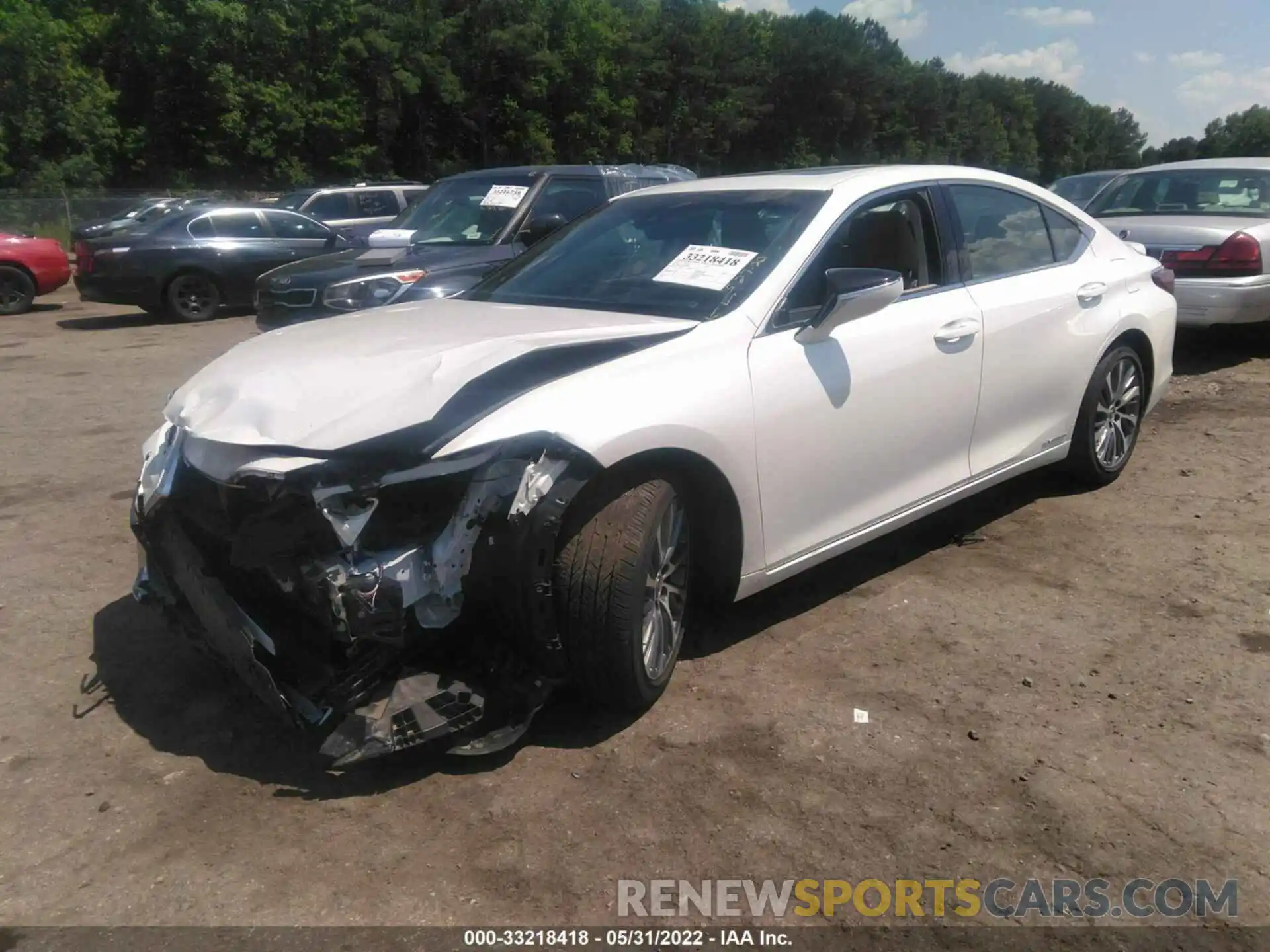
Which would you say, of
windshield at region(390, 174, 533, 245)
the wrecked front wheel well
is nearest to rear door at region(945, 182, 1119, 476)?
the wrecked front wheel well

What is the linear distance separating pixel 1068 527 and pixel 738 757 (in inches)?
104

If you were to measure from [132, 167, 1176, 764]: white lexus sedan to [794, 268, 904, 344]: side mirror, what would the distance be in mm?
12

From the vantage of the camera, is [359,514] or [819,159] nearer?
[359,514]

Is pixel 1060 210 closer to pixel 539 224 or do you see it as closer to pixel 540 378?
pixel 540 378

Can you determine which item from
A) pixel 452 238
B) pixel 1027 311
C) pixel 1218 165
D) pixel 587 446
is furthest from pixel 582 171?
pixel 587 446

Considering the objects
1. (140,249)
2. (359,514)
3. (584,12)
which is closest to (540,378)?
(359,514)

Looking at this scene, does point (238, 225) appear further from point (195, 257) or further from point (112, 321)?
point (112, 321)

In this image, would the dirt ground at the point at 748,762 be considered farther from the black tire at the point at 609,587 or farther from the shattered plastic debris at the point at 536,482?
the shattered plastic debris at the point at 536,482

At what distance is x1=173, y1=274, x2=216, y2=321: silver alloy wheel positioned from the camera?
551 inches

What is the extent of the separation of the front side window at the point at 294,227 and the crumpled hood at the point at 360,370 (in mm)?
11391

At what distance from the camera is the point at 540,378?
3303 mm

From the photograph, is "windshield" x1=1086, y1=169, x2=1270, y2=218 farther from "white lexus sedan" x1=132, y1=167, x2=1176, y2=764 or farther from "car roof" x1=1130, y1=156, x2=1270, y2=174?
"white lexus sedan" x1=132, y1=167, x2=1176, y2=764

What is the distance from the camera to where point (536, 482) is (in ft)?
10.0

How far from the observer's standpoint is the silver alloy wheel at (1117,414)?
17.8 ft
